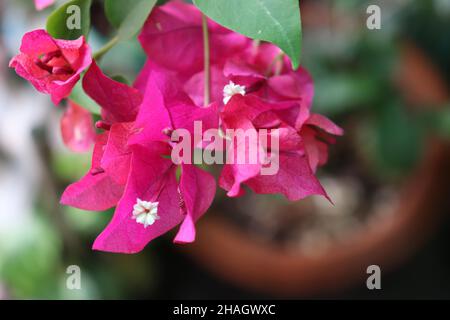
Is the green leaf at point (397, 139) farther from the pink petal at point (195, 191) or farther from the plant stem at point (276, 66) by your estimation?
the pink petal at point (195, 191)

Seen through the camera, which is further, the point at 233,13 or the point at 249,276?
the point at 249,276

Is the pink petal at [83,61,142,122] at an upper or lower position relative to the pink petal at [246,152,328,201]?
upper

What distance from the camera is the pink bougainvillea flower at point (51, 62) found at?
1.65 ft

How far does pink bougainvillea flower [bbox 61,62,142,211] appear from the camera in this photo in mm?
516

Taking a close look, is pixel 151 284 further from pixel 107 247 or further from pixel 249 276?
pixel 107 247

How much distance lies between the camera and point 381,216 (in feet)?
4.95

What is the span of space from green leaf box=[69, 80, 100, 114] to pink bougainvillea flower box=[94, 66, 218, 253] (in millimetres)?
91

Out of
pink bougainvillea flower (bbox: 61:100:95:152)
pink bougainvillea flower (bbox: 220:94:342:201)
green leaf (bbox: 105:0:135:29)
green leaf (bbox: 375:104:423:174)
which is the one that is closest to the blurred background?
green leaf (bbox: 375:104:423:174)

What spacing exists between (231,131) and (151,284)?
1.20 metres

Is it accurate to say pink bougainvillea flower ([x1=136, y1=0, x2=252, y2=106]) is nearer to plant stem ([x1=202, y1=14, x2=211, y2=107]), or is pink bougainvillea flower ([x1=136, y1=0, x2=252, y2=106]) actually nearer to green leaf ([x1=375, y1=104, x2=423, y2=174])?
plant stem ([x1=202, y1=14, x2=211, y2=107])

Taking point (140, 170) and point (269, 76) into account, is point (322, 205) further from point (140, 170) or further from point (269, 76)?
point (140, 170)

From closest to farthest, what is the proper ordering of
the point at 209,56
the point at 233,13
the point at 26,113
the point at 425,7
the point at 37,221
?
the point at 233,13 < the point at 209,56 < the point at 26,113 < the point at 37,221 < the point at 425,7

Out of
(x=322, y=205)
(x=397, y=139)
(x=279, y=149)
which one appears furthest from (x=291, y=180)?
(x=322, y=205)

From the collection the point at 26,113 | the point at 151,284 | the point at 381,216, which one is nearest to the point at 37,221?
the point at 26,113
